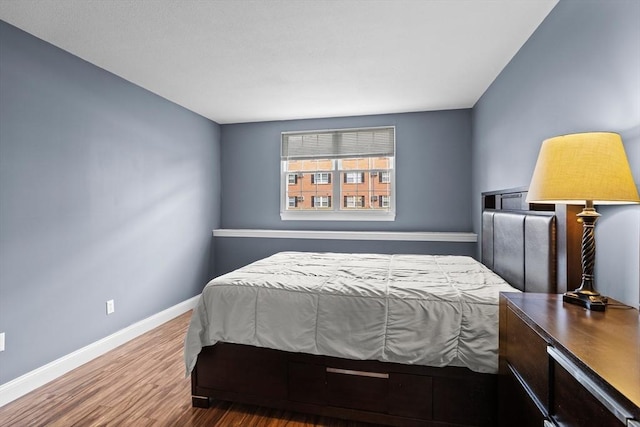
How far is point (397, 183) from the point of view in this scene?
4.14 m

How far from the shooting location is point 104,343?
9.18ft

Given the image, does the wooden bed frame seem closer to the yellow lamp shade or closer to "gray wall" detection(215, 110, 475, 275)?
the yellow lamp shade

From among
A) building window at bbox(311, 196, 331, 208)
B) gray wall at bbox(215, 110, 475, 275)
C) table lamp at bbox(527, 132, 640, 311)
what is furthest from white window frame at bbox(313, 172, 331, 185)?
table lamp at bbox(527, 132, 640, 311)

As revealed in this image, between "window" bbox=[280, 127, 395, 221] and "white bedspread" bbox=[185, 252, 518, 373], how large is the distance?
2128mm

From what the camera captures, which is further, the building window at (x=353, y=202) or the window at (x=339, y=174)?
the building window at (x=353, y=202)

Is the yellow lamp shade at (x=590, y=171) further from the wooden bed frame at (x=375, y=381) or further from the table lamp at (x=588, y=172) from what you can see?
the wooden bed frame at (x=375, y=381)

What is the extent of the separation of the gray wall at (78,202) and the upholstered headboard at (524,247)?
3.28 meters

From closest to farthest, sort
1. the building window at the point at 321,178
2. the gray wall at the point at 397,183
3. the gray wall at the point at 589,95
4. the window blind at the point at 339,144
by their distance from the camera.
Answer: the gray wall at the point at 589,95 < the gray wall at the point at 397,183 < the window blind at the point at 339,144 < the building window at the point at 321,178

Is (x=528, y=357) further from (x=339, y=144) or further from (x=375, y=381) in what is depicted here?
(x=339, y=144)

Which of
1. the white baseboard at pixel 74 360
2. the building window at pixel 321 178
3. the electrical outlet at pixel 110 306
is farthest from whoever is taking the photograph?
the building window at pixel 321 178

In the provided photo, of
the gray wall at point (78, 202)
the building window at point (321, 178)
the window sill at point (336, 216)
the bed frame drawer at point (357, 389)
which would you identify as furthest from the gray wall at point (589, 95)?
the gray wall at point (78, 202)

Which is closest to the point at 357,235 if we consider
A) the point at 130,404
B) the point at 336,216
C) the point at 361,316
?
the point at 336,216

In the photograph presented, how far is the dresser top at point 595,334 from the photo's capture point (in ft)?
2.45

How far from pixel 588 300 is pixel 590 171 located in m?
0.51
